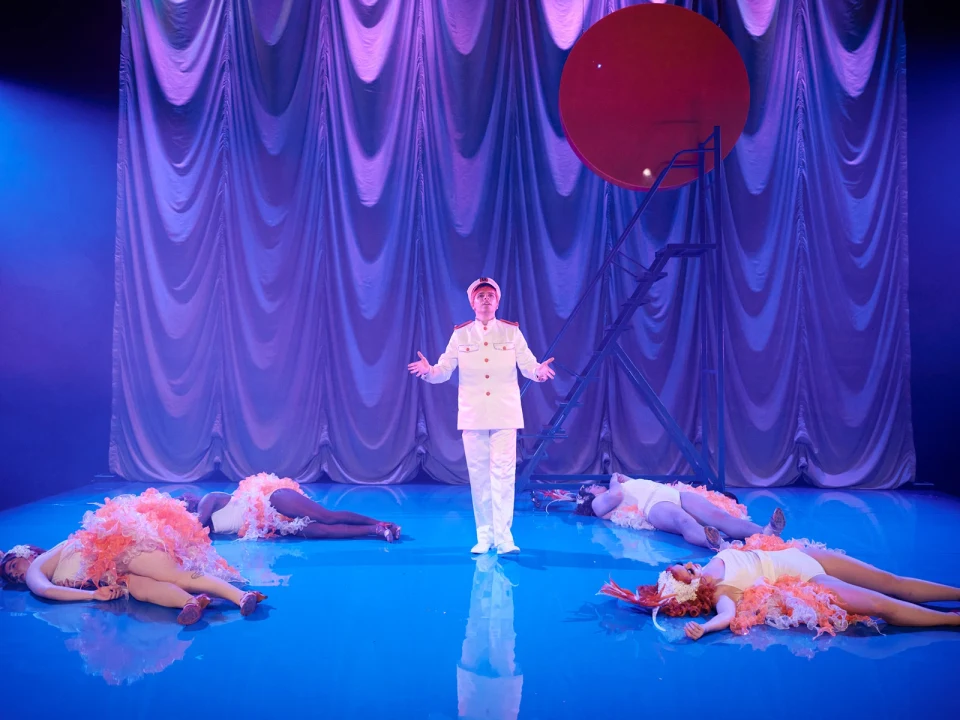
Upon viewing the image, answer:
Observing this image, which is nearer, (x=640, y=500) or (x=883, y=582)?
(x=883, y=582)

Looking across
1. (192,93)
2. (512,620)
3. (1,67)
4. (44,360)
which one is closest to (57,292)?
(44,360)

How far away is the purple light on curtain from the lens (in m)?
6.12

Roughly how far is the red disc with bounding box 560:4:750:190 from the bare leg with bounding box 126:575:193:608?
3330 mm

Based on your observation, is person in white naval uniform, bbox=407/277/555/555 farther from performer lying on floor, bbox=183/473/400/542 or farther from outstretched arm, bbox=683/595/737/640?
outstretched arm, bbox=683/595/737/640

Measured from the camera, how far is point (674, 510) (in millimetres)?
4156

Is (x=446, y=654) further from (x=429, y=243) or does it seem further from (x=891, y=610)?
(x=429, y=243)

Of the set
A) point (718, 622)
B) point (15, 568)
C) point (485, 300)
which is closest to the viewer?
point (718, 622)

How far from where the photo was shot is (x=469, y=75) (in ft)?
20.2

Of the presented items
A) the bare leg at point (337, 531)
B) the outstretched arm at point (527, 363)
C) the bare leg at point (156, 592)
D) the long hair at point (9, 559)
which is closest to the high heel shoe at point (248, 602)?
the bare leg at point (156, 592)

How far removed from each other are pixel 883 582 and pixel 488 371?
2045 mm

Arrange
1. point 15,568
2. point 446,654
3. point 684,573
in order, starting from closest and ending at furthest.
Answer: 1. point 446,654
2. point 684,573
3. point 15,568

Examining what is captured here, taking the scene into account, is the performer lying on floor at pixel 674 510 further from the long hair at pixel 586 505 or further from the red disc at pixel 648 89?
the red disc at pixel 648 89

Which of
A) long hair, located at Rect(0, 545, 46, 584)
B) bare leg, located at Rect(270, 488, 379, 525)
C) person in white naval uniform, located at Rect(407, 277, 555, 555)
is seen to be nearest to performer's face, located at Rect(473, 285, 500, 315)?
person in white naval uniform, located at Rect(407, 277, 555, 555)

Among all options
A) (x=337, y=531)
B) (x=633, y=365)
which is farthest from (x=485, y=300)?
(x=337, y=531)
